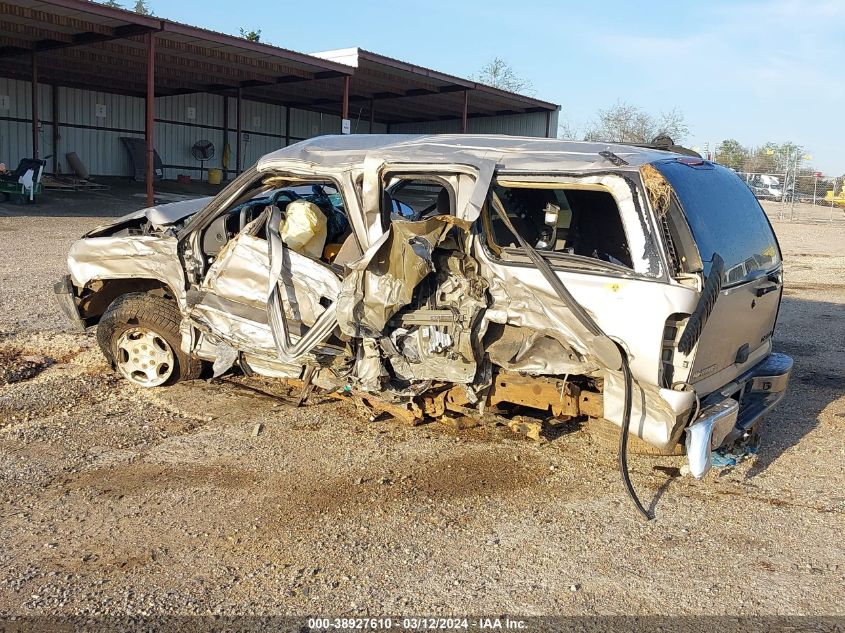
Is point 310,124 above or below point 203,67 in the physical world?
below

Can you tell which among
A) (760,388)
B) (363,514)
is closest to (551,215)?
(760,388)

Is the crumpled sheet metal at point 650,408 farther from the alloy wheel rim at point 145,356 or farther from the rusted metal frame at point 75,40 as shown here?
the rusted metal frame at point 75,40

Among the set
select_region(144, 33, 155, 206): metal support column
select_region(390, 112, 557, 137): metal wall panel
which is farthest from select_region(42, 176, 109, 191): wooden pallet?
select_region(390, 112, 557, 137): metal wall panel

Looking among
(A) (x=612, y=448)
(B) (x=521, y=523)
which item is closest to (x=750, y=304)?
(A) (x=612, y=448)

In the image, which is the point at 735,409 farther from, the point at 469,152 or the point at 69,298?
the point at 69,298

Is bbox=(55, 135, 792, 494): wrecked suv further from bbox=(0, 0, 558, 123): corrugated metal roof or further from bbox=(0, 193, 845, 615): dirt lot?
bbox=(0, 0, 558, 123): corrugated metal roof

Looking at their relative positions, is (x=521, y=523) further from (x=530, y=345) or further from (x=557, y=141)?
(x=557, y=141)

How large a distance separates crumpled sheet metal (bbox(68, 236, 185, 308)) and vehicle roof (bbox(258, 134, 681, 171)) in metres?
1.01

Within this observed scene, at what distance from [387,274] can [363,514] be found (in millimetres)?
1370

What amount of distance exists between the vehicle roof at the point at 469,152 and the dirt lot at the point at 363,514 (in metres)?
1.78

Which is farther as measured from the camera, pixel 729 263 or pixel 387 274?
pixel 387 274

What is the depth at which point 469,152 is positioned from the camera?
4.70 metres

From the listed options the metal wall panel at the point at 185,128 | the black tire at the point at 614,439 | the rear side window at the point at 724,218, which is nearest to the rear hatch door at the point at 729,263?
the rear side window at the point at 724,218

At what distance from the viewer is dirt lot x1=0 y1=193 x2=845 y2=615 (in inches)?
131
